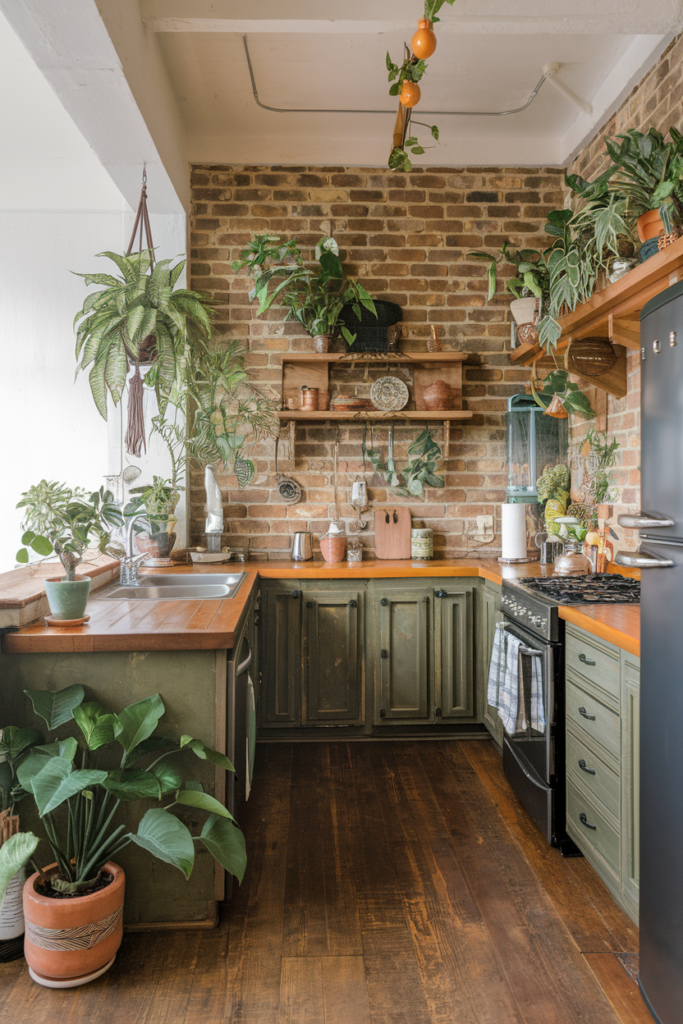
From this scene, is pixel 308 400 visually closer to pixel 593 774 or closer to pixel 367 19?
pixel 367 19

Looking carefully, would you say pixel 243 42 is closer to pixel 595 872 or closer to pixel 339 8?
pixel 339 8

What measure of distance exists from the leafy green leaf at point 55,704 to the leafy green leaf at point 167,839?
1.14 feet

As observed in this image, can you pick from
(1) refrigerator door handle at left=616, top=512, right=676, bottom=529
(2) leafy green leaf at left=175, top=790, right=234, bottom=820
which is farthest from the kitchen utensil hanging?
(1) refrigerator door handle at left=616, top=512, right=676, bottom=529

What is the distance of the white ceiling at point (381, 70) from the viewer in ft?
7.77

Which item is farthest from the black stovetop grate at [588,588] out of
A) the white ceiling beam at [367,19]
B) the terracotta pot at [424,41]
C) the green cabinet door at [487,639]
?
the white ceiling beam at [367,19]

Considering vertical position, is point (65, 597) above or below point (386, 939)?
above

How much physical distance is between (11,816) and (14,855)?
0.84 feet

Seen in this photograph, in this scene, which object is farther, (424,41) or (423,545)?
(423,545)

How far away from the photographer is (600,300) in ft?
8.40

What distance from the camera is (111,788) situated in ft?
5.39

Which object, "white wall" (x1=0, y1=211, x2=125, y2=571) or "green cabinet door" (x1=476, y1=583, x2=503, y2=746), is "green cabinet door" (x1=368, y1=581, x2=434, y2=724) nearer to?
"green cabinet door" (x1=476, y1=583, x2=503, y2=746)

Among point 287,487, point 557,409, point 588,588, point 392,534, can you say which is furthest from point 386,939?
point 557,409

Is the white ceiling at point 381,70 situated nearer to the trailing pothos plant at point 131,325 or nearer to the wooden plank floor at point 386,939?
the trailing pothos plant at point 131,325

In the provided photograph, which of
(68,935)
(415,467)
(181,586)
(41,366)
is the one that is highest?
(41,366)
